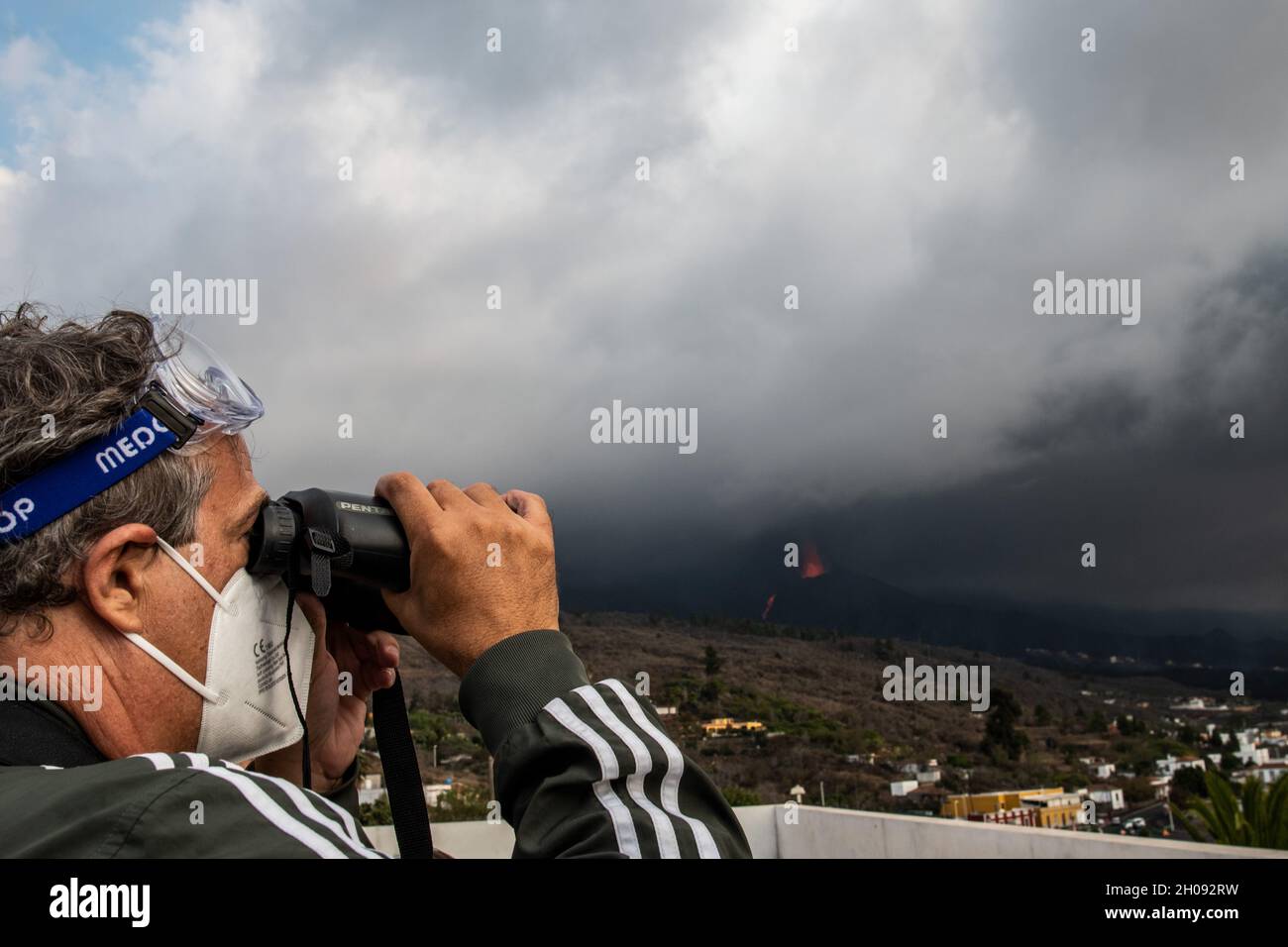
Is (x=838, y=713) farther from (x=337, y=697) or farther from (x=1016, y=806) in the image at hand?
(x=337, y=697)

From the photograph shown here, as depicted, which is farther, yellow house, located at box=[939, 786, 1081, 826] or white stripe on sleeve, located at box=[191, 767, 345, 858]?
yellow house, located at box=[939, 786, 1081, 826]

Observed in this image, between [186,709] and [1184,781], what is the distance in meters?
24.7

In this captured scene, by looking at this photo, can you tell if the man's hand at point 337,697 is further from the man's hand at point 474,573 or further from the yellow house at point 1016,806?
the yellow house at point 1016,806

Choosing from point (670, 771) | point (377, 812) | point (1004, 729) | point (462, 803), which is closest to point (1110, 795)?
point (1004, 729)

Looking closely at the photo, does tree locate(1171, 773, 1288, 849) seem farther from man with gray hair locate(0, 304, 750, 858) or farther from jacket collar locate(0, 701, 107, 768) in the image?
jacket collar locate(0, 701, 107, 768)

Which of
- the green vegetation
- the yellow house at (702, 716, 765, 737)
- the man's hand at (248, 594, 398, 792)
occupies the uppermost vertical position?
the man's hand at (248, 594, 398, 792)

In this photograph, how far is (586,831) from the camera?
28.8 inches

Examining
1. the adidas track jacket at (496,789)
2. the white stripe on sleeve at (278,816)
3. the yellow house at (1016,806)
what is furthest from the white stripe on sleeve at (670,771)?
the yellow house at (1016,806)

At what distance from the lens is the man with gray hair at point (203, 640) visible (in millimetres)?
668

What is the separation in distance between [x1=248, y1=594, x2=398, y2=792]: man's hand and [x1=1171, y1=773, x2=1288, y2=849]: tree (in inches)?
307

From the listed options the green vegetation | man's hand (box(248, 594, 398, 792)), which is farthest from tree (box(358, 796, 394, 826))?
man's hand (box(248, 594, 398, 792))

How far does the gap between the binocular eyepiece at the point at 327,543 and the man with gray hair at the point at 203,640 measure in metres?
0.02

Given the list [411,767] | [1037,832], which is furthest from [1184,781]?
[411,767]

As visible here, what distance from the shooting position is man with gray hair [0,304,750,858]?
2.19ft
